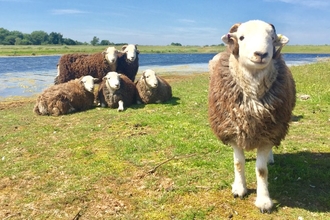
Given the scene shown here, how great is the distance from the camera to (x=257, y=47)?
3.92m

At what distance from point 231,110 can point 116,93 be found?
7.45 m

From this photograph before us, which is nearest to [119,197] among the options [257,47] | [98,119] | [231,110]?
[231,110]

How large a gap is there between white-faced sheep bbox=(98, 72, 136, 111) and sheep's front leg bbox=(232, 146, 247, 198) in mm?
6766

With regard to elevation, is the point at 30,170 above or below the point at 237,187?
below

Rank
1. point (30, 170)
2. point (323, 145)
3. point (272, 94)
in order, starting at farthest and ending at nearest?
1. point (323, 145)
2. point (30, 170)
3. point (272, 94)

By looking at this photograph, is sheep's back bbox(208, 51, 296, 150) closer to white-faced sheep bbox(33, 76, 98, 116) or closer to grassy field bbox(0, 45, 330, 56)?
white-faced sheep bbox(33, 76, 98, 116)

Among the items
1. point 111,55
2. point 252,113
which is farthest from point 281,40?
point 111,55

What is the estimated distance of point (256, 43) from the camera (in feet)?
13.0

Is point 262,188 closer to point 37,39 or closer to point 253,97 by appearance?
point 253,97

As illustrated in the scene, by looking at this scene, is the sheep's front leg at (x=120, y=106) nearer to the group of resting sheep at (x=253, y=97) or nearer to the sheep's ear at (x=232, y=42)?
the group of resting sheep at (x=253, y=97)

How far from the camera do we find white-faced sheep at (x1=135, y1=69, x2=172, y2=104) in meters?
11.8

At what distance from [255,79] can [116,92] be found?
7803 millimetres

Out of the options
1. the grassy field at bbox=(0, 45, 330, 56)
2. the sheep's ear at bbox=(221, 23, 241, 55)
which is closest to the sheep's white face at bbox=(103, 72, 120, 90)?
the sheep's ear at bbox=(221, 23, 241, 55)

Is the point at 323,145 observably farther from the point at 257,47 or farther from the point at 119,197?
the point at 119,197
